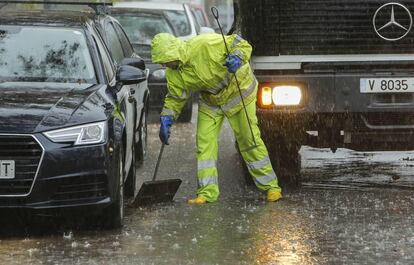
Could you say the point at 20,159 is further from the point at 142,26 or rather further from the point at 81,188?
the point at 142,26

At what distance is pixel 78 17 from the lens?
10.1 metres

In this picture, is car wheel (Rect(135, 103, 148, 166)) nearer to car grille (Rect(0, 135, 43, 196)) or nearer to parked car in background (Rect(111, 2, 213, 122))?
car grille (Rect(0, 135, 43, 196))

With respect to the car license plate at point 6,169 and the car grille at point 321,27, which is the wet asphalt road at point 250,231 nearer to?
the car license plate at point 6,169

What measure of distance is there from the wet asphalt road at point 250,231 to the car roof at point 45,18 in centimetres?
163

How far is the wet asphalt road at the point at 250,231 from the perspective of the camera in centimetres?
781

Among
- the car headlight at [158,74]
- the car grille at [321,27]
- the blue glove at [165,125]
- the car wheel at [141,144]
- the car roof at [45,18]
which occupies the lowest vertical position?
the car wheel at [141,144]

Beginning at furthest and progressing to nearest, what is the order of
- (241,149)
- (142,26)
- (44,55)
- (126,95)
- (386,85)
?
1. (142,26)
2. (241,149)
3. (386,85)
4. (126,95)
5. (44,55)

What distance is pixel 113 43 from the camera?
11414 mm

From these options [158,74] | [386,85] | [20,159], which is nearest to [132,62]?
[20,159]

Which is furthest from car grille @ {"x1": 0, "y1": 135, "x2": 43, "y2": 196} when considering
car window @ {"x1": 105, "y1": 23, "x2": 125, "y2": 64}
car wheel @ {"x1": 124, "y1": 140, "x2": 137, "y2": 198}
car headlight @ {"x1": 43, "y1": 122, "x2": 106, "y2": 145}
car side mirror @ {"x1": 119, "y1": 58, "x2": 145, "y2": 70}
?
car window @ {"x1": 105, "y1": 23, "x2": 125, "y2": 64}

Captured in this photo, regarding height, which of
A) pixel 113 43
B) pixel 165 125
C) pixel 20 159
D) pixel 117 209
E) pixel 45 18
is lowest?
pixel 117 209

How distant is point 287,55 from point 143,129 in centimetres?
285

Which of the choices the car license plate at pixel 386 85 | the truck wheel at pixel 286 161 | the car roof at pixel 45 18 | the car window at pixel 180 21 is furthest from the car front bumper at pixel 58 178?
the car window at pixel 180 21

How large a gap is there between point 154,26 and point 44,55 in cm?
938
